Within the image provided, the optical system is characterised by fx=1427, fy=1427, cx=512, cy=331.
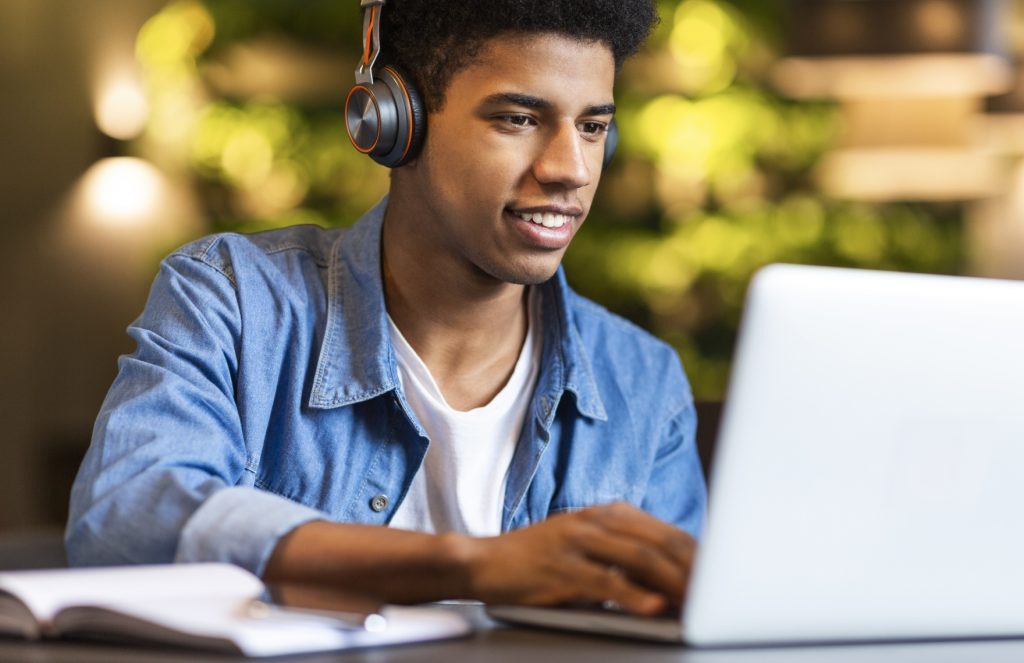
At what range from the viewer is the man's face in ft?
4.94

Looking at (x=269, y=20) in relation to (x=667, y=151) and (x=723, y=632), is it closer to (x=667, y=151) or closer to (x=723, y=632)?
(x=667, y=151)

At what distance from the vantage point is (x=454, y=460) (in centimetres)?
157

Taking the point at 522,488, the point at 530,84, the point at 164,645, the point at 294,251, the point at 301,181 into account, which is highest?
the point at 301,181

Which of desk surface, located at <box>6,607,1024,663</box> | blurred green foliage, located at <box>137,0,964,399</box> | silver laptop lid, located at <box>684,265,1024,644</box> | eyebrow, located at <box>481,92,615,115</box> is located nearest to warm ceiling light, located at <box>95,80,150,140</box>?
blurred green foliage, located at <box>137,0,964,399</box>

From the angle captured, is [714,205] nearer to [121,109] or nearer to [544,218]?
[121,109]

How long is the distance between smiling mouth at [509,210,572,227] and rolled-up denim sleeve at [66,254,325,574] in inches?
12.5

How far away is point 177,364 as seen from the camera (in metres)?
1.37

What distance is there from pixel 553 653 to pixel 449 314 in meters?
0.84

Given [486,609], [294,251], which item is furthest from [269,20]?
[486,609]

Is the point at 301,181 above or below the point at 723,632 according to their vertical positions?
above

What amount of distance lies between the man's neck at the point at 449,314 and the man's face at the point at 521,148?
Answer: 0.09 metres

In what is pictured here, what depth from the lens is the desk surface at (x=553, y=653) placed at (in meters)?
0.82

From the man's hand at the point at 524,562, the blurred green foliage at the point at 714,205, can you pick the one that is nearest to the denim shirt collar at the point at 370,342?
the man's hand at the point at 524,562

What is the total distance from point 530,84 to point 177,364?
469mm
